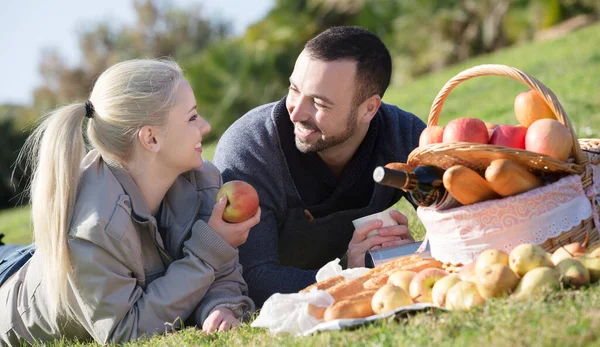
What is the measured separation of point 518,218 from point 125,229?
1.86m

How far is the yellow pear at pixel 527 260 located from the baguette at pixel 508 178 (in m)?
0.33

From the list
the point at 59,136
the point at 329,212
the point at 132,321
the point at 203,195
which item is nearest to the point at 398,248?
the point at 329,212

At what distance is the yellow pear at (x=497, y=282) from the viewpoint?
308cm

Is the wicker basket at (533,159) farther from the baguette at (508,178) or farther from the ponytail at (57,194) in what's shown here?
the ponytail at (57,194)

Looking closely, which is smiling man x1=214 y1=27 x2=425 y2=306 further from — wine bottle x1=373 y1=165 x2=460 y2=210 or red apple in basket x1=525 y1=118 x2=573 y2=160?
red apple in basket x1=525 y1=118 x2=573 y2=160

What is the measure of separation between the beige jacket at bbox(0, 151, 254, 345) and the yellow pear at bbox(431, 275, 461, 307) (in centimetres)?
118

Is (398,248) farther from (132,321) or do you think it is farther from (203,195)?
(132,321)


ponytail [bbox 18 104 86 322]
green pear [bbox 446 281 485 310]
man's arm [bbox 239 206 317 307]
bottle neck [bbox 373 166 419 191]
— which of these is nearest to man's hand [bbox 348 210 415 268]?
man's arm [bbox 239 206 317 307]

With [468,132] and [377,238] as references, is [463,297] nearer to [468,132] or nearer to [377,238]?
[468,132]

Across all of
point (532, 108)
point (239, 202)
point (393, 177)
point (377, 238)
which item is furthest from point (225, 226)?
point (532, 108)

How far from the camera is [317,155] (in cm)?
472

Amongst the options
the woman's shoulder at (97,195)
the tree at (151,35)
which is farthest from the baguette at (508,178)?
the tree at (151,35)

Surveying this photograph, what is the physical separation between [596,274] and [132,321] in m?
2.13

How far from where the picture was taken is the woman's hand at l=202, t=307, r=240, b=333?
3.73m
